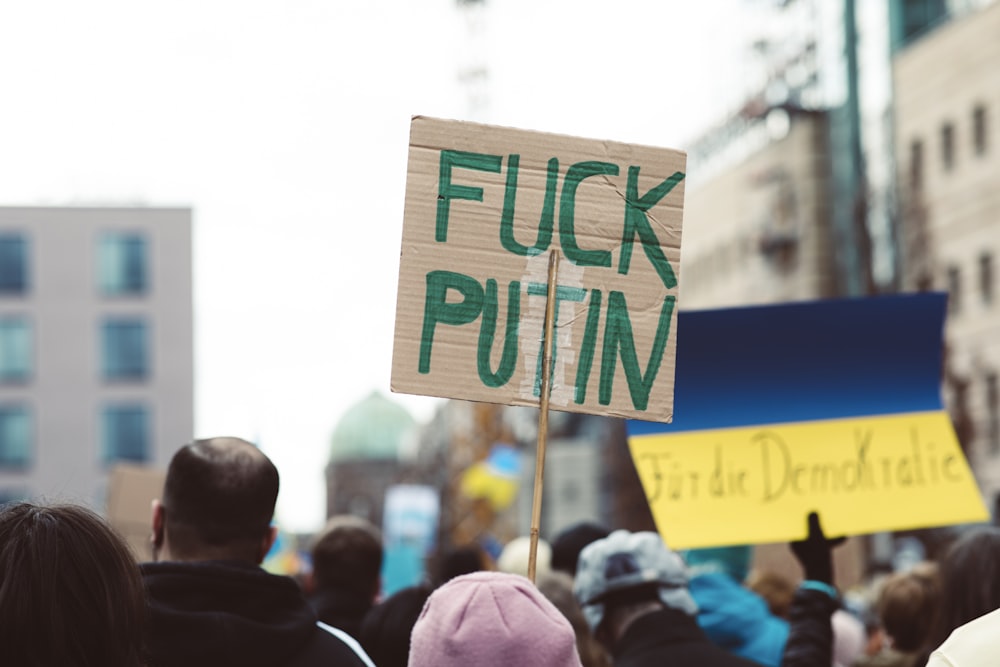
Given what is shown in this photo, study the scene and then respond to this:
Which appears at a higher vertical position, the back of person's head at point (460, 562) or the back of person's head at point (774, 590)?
the back of person's head at point (460, 562)

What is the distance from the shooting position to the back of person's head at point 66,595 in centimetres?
253

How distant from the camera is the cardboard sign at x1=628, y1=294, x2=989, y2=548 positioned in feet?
18.0

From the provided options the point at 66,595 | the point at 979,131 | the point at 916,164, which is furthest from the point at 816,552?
the point at 916,164

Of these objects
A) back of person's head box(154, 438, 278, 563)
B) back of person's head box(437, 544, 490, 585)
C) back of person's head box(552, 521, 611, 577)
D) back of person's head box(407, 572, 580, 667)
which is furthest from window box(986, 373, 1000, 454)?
back of person's head box(407, 572, 580, 667)

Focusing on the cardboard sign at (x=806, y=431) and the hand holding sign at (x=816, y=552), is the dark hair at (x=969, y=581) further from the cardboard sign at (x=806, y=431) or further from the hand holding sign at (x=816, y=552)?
the cardboard sign at (x=806, y=431)

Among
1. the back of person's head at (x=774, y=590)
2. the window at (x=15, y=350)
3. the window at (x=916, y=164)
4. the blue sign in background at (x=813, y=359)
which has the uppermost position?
the window at (x=916, y=164)

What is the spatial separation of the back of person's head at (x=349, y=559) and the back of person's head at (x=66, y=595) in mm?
3608

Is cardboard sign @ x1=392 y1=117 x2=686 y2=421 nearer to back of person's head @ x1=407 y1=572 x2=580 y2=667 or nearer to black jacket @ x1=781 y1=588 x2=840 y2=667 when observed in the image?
black jacket @ x1=781 y1=588 x2=840 y2=667

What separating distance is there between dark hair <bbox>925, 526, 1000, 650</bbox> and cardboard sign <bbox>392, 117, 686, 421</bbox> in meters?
0.99

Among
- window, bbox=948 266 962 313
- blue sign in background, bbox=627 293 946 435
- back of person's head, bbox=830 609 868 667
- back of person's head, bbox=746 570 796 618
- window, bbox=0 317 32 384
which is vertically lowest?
back of person's head, bbox=830 609 868 667

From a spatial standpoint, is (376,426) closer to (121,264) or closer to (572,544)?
(121,264)

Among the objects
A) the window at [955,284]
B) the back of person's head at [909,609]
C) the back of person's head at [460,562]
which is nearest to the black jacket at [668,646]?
the back of person's head at [909,609]

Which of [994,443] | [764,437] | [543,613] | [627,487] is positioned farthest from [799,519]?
[627,487]

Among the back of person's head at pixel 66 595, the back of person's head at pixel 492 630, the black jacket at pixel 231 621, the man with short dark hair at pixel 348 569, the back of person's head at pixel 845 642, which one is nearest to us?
the back of person's head at pixel 66 595
